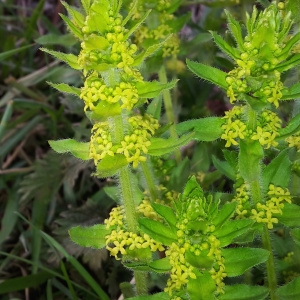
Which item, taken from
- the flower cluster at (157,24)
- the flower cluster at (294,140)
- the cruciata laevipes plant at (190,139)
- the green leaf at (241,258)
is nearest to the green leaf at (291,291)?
the cruciata laevipes plant at (190,139)

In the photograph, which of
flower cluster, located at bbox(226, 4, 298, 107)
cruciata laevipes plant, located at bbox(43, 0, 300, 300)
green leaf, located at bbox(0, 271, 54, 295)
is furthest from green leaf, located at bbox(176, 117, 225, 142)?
green leaf, located at bbox(0, 271, 54, 295)

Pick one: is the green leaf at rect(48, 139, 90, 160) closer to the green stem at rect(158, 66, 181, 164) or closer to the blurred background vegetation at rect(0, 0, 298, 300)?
the blurred background vegetation at rect(0, 0, 298, 300)

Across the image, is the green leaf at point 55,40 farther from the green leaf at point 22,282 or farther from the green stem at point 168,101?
the green leaf at point 22,282

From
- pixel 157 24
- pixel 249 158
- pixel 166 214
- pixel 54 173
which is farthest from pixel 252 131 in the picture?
pixel 54 173

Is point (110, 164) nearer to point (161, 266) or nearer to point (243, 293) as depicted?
point (161, 266)

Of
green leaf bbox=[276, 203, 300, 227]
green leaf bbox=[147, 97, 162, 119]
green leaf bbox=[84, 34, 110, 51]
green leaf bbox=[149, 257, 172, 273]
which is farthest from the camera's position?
green leaf bbox=[147, 97, 162, 119]

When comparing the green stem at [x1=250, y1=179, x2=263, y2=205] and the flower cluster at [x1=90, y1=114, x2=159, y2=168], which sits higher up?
the flower cluster at [x1=90, y1=114, x2=159, y2=168]

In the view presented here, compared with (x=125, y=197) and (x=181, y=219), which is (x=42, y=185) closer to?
(x=125, y=197)
